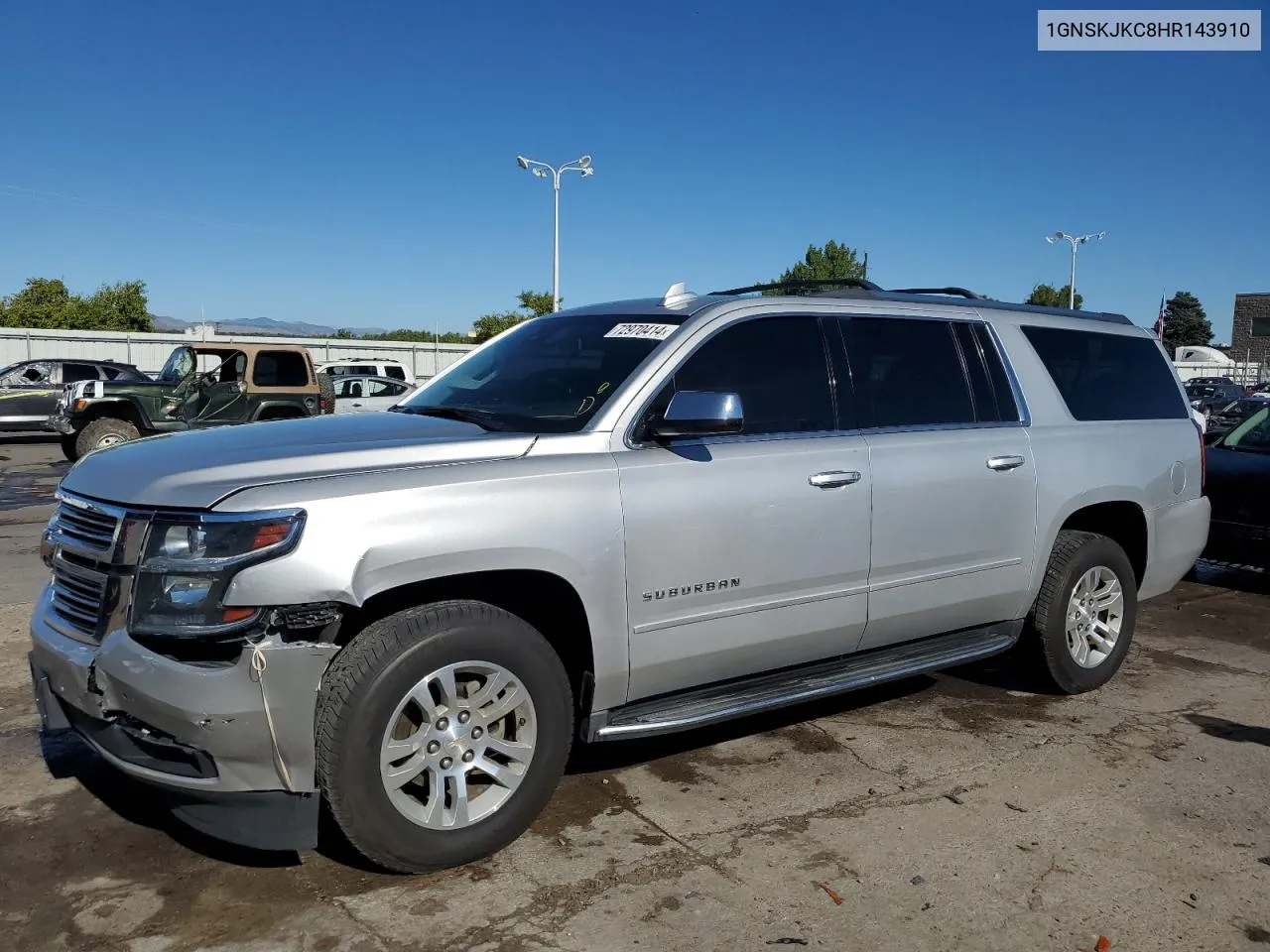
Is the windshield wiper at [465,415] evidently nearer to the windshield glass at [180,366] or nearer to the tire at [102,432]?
the windshield glass at [180,366]

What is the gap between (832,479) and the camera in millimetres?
4160

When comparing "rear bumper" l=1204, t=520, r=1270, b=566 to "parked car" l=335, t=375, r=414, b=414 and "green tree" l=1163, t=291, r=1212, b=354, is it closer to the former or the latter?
"parked car" l=335, t=375, r=414, b=414

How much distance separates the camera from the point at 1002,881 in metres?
3.39

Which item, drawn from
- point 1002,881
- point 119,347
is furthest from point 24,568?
point 119,347

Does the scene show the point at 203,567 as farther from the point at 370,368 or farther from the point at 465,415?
the point at 370,368

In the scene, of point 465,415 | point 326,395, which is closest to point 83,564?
point 465,415

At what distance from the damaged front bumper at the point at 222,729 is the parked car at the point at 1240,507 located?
22.7ft

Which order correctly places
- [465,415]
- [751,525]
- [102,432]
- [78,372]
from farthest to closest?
[78,372] < [102,432] < [465,415] < [751,525]

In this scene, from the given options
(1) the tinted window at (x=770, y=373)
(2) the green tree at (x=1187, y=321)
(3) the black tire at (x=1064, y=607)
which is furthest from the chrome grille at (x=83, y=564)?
(2) the green tree at (x=1187, y=321)

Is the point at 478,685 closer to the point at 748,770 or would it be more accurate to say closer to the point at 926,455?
the point at 748,770

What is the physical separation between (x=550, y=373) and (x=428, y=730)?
62.3 inches

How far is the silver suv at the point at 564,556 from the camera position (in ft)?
10.0

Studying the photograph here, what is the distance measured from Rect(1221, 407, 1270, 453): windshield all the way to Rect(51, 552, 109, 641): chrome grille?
26.8 ft

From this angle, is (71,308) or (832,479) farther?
(71,308)
